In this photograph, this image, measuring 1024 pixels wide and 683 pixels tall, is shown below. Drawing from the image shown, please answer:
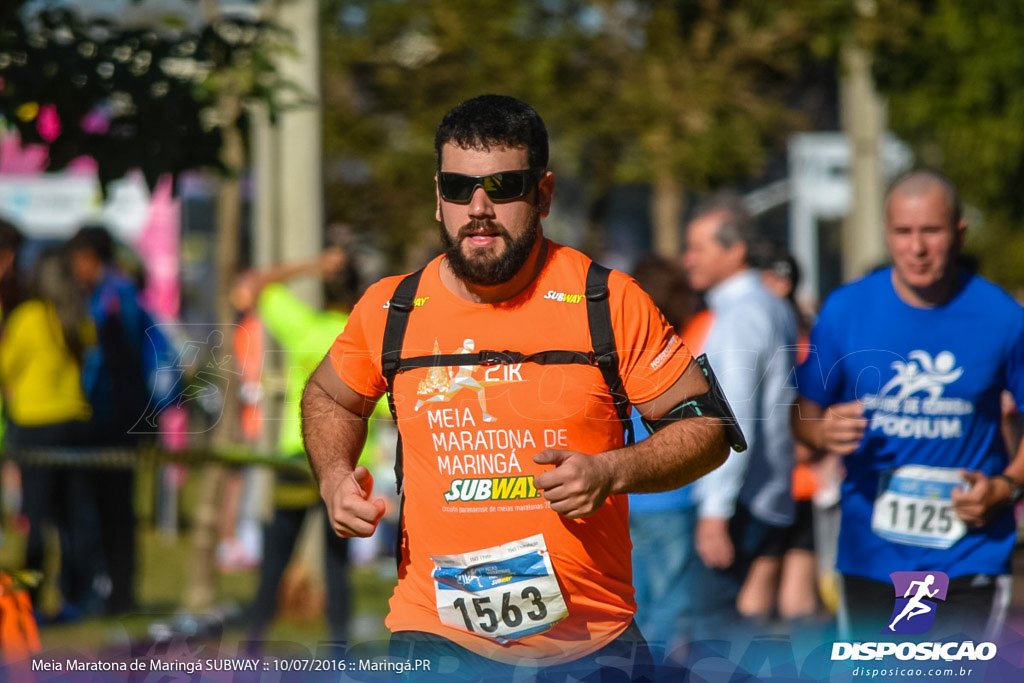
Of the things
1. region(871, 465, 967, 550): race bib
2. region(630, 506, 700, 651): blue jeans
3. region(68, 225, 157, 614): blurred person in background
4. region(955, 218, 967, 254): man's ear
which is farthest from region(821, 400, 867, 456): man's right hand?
region(68, 225, 157, 614): blurred person in background

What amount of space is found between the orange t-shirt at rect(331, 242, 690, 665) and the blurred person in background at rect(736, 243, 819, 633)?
3294mm

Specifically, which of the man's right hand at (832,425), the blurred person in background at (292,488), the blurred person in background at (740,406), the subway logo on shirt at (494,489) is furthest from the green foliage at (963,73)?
the subway logo on shirt at (494,489)

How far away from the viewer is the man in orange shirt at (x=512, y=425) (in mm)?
3457

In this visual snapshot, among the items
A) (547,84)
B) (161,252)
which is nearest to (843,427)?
(547,84)

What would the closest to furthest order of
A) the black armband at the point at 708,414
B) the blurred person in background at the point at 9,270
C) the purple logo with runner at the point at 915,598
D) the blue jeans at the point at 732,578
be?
the black armband at the point at 708,414, the purple logo with runner at the point at 915,598, the blue jeans at the point at 732,578, the blurred person in background at the point at 9,270

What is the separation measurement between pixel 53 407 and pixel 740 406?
4.62 m

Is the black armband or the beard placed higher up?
the beard

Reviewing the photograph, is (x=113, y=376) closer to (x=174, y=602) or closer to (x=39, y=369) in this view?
(x=39, y=369)

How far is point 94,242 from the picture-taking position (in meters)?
8.55

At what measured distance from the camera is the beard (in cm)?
346

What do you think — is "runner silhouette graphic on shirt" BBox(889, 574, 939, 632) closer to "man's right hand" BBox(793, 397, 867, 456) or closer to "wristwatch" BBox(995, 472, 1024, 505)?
"wristwatch" BBox(995, 472, 1024, 505)

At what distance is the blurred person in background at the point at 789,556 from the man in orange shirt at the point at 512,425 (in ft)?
10.8

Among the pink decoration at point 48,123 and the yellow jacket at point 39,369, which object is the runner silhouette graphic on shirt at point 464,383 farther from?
the yellow jacket at point 39,369

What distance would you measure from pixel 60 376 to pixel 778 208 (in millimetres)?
19168
